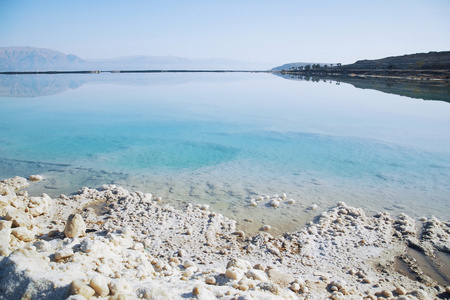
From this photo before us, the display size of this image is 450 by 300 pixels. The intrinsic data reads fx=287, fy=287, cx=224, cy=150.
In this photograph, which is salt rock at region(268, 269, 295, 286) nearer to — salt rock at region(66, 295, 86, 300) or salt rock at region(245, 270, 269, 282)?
salt rock at region(245, 270, 269, 282)

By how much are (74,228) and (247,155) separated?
914 cm

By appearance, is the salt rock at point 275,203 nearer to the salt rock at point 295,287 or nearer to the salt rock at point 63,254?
the salt rock at point 295,287

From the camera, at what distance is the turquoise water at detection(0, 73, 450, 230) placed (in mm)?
9656

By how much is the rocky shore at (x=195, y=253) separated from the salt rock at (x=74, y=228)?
0.02m

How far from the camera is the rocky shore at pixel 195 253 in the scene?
4.18 metres

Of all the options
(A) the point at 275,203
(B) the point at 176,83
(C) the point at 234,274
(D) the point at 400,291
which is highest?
(B) the point at 176,83

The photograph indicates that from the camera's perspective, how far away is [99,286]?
12.8 ft

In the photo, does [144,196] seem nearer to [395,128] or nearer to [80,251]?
[80,251]

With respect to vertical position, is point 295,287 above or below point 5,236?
below

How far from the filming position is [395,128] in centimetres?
2056

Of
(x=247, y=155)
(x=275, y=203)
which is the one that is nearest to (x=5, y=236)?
(x=275, y=203)

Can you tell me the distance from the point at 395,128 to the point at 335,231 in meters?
16.7

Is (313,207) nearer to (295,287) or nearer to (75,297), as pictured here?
(295,287)

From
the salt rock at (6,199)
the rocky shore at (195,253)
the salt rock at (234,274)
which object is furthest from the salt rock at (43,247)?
the salt rock at (234,274)
